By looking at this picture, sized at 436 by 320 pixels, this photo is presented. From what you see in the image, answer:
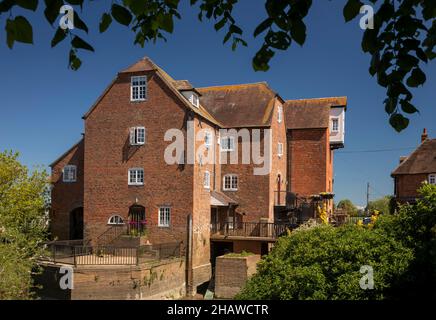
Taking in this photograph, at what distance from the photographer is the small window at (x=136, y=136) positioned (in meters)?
30.4

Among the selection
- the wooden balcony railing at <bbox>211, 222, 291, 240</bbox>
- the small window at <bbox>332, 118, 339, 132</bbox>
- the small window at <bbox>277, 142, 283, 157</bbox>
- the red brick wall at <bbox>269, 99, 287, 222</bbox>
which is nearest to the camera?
the wooden balcony railing at <bbox>211, 222, 291, 240</bbox>

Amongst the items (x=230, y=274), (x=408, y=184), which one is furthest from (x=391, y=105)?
(x=408, y=184)

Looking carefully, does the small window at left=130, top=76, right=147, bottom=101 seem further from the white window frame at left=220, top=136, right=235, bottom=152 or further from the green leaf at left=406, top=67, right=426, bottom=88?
the green leaf at left=406, top=67, right=426, bottom=88

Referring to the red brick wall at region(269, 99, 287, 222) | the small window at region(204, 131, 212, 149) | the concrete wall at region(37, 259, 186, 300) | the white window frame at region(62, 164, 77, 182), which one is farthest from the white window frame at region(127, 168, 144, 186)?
the red brick wall at region(269, 99, 287, 222)

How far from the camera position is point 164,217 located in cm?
2959

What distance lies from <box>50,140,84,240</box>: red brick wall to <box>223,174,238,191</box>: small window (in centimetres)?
1042

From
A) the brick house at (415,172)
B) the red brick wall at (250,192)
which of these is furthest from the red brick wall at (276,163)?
the brick house at (415,172)

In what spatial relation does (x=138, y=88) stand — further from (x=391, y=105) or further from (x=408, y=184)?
(x=408, y=184)

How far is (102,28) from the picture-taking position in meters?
3.83

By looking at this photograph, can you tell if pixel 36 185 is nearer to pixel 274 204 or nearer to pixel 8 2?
pixel 274 204

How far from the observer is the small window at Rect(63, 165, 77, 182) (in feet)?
109

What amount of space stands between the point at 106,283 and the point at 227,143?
49.6ft

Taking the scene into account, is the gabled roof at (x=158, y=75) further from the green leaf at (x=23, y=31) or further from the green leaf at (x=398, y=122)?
the green leaf at (x=23, y=31)
